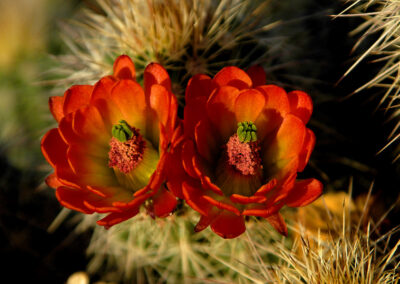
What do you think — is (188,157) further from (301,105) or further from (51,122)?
(51,122)

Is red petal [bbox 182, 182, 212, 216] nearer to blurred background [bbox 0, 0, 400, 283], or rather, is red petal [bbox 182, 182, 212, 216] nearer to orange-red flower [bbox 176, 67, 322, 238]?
orange-red flower [bbox 176, 67, 322, 238]

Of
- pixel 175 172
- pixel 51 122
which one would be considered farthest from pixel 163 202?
pixel 51 122

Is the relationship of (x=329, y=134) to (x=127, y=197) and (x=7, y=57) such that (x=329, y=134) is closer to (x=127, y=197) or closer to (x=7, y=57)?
(x=127, y=197)

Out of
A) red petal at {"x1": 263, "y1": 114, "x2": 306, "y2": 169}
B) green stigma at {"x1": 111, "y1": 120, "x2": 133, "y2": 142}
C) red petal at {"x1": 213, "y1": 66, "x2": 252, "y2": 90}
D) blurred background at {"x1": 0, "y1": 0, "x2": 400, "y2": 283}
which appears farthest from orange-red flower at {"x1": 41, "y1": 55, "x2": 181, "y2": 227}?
blurred background at {"x1": 0, "y1": 0, "x2": 400, "y2": 283}

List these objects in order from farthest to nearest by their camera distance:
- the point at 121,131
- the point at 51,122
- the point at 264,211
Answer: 1. the point at 51,122
2. the point at 121,131
3. the point at 264,211

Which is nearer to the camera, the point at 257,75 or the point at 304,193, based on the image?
the point at 304,193

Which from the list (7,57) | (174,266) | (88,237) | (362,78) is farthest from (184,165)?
(7,57)

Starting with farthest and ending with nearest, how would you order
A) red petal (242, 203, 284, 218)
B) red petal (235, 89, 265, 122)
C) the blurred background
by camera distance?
the blurred background < red petal (235, 89, 265, 122) < red petal (242, 203, 284, 218)

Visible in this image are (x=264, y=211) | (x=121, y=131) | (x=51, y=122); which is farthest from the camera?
(x=51, y=122)
